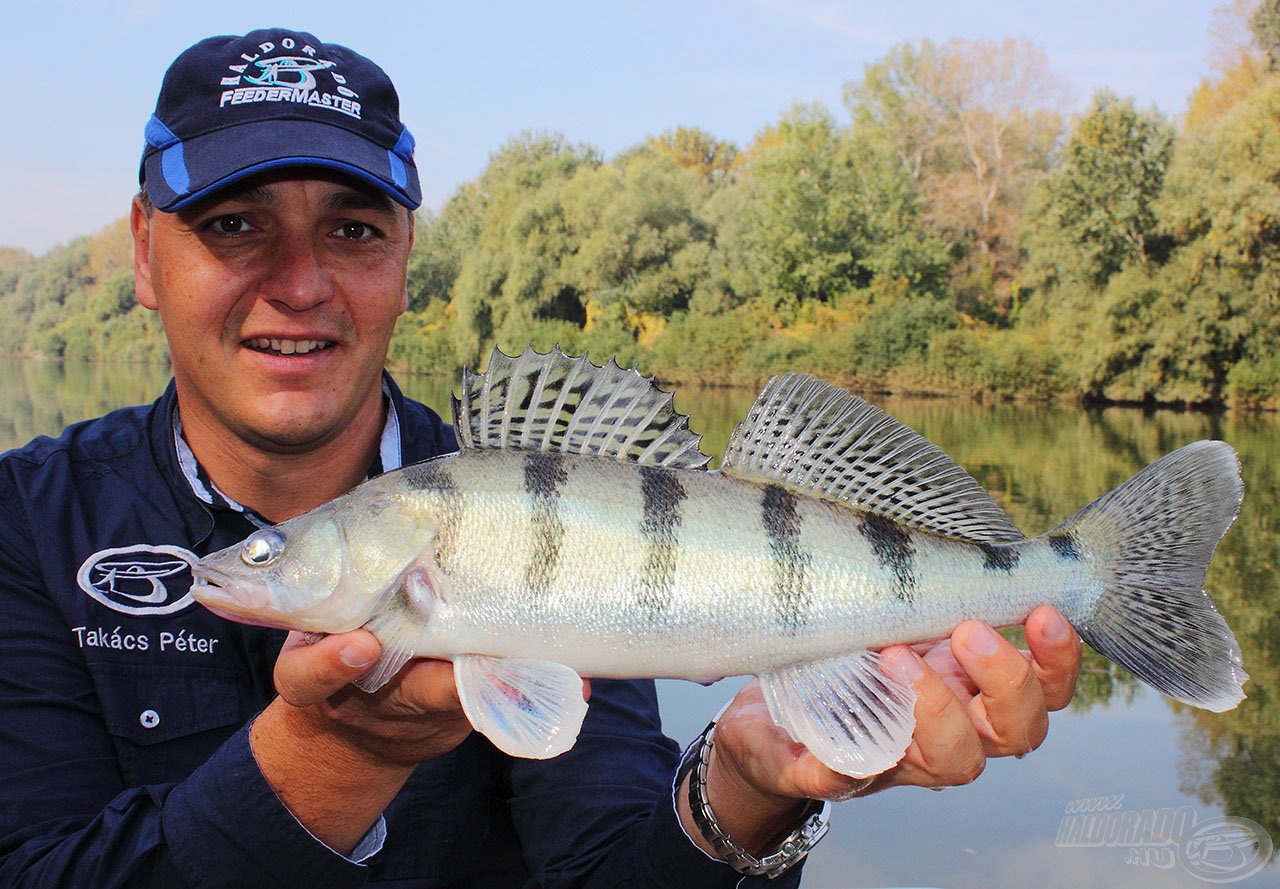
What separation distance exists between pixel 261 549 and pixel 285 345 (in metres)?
0.80

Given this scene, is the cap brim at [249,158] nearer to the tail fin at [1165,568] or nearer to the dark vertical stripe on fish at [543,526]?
the dark vertical stripe on fish at [543,526]

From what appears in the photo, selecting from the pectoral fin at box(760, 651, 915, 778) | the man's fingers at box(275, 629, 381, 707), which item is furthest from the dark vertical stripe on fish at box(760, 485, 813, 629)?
the man's fingers at box(275, 629, 381, 707)

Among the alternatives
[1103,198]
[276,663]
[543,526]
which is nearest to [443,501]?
[543,526]

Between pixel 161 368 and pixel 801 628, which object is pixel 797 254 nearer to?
pixel 161 368

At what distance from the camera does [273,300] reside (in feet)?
8.74

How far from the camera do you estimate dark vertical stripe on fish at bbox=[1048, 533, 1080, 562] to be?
7.34 feet

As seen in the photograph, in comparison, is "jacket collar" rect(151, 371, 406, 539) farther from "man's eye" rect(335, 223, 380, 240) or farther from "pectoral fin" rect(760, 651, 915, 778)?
"pectoral fin" rect(760, 651, 915, 778)

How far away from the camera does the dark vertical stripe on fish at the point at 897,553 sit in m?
2.21

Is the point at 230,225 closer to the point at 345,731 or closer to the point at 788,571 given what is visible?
the point at 345,731

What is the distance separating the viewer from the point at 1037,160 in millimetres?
41438

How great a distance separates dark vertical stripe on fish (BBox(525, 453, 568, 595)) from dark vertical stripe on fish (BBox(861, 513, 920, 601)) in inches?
26.4

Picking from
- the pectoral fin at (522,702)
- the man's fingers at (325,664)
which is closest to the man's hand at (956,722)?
the pectoral fin at (522,702)

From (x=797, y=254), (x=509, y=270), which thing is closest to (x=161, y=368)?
(x=509, y=270)

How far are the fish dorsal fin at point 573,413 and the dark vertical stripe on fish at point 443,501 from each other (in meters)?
0.15
